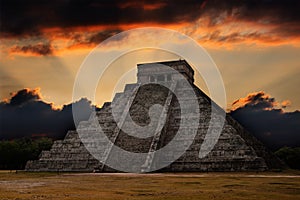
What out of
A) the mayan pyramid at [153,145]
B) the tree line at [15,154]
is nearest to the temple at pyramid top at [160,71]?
the mayan pyramid at [153,145]

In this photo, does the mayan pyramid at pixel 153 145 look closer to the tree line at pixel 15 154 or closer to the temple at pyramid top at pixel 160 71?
the temple at pyramid top at pixel 160 71

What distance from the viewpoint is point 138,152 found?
107ft

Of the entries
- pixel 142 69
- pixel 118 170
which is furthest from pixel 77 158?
pixel 142 69

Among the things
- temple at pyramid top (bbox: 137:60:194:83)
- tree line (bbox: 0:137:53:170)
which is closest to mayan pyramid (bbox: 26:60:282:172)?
temple at pyramid top (bbox: 137:60:194:83)

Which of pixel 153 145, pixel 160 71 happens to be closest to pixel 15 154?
pixel 160 71

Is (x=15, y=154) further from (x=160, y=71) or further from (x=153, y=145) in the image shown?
(x=153, y=145)

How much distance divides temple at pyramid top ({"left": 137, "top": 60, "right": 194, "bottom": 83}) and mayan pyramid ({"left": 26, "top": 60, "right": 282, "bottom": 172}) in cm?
121

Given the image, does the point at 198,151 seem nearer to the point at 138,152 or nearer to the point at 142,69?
the point at 138,152

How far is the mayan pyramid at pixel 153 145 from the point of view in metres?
30.2

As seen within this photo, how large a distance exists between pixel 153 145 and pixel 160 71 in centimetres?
1481

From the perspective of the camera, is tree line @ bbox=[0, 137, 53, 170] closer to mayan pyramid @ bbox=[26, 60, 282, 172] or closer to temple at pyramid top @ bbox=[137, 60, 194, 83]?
mayan pyramid @ bbox=[26, 60, 282, 172]

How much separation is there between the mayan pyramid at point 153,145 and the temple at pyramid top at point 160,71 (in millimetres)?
1205

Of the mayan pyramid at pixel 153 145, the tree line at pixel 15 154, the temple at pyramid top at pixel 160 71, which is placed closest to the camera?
the mayan pyramid at pixel 153 145

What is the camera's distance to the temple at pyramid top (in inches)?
1777
